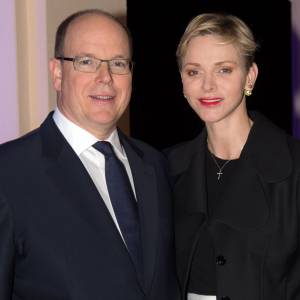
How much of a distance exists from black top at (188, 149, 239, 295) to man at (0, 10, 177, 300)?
0.15 meters

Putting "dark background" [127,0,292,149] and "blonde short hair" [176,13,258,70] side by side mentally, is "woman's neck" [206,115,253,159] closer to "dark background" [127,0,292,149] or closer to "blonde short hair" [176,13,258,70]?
"blonde short hair" [176,13,258,70]

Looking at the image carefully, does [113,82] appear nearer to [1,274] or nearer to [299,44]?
[1,274]

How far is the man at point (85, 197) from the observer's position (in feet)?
6.05

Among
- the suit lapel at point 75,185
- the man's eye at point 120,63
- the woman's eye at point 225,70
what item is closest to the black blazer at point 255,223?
the woman's eye at point 225,70

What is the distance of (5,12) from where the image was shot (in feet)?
10.2

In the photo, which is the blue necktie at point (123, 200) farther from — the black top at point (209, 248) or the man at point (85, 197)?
the black top at point (209, 248)

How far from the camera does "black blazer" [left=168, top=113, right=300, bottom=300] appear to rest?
7.28 ft

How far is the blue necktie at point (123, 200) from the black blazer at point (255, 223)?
399 millimetres

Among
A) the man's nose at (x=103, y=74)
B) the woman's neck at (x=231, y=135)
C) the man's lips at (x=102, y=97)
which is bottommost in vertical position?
the woman's neck at (x=231, y=135)

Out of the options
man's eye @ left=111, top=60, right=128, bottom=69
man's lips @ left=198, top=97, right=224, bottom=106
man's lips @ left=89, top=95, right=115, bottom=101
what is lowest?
man's lips @ left=198, top=97, right=224, bottom=106

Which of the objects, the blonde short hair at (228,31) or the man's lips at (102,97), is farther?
the blonde short hair at (228,31)

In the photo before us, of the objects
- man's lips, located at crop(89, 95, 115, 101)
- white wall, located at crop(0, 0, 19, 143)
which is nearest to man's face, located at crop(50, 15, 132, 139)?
man's lips, located at crop(89, 95, 115, 101)

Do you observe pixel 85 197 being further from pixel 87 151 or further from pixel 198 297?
pixel 198 297

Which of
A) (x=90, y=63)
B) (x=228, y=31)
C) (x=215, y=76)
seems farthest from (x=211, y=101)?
(x=90, y=63)
